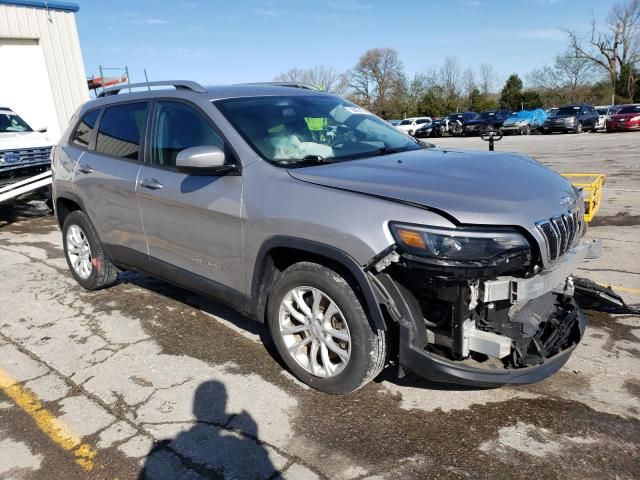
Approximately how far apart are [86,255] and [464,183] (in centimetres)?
395

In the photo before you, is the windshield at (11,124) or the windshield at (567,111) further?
the windshield at (567,111)

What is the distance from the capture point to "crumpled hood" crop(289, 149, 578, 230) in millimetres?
2602

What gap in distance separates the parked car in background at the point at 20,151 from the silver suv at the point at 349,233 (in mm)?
6260

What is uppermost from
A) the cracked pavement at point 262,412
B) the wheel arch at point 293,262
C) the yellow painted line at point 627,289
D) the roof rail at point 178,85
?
the roof rail at point 178,85

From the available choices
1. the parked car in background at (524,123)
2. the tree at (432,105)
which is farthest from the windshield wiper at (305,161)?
the tree at (432,105)

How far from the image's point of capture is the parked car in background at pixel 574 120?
96.3 ft

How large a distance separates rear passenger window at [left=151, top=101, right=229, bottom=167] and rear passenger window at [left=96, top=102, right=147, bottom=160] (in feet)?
0.75

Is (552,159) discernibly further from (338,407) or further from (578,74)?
(578,74)

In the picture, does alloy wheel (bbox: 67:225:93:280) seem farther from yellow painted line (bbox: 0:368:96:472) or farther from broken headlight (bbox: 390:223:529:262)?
broken headlight (bbox: 390:223:529:262)

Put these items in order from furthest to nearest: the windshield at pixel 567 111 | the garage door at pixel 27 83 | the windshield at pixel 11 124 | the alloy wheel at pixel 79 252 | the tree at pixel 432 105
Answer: the tree at pixel 432 105, the windshield at pixel 567 111, the garage door at pixel 27 83, the windshield at pixel 11 124, the alloy wheel at pixel 79 252

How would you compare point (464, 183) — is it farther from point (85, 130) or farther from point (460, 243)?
point (85, 130)

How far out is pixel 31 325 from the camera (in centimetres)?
464

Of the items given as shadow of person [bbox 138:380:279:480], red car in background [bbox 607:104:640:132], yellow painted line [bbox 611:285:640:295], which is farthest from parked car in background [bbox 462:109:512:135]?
shadow of person [bbox 138:380:279:480]

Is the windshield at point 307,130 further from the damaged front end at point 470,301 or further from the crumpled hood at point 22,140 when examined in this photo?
the crumpled hood at point 22,140
